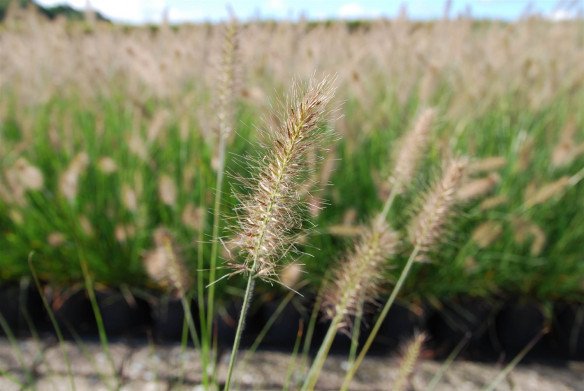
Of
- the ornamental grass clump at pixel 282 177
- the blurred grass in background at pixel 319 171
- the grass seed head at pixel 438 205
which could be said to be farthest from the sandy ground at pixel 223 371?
the ornamental grass clump at pixel 282 177

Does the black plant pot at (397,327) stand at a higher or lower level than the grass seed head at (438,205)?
lower

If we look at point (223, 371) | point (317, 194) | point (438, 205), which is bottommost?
point (223, 371)

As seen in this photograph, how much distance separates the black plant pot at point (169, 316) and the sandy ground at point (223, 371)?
0.07m

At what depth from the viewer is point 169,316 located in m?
2.54

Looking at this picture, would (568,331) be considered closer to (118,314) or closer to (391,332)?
(391,332)

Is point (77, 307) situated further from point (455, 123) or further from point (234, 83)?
point (455, 123)

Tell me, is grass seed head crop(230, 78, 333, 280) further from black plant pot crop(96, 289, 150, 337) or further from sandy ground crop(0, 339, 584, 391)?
black plant pot crop(96, 289, 150, 337)

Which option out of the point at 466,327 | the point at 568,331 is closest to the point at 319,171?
the point at 466,327

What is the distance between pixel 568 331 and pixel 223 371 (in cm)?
158

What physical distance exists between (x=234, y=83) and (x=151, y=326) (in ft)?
5.80

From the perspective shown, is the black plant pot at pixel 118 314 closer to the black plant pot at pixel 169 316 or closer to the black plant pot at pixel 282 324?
the black plant pot at pixel 169 316

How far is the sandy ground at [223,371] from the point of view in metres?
2.17

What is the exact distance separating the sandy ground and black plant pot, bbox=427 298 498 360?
0.14 metres

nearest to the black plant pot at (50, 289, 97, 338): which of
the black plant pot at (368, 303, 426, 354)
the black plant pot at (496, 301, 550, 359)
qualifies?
the black plant pot at (368, 303, 426, 354)
